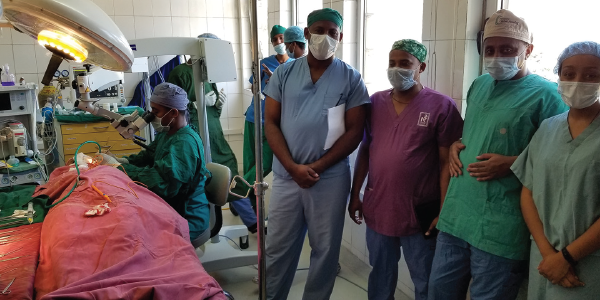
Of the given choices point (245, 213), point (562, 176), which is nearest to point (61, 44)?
point (562, 176)

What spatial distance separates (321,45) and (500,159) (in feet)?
2.94

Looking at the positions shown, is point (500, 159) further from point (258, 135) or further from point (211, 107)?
point (211, 107)

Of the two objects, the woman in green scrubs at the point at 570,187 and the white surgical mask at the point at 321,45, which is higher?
the white surgical mask at the point at 321,45

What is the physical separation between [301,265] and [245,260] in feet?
1.43

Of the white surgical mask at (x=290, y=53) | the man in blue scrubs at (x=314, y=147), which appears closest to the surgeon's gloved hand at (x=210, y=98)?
the white surgical mask at (x=290, y=53)

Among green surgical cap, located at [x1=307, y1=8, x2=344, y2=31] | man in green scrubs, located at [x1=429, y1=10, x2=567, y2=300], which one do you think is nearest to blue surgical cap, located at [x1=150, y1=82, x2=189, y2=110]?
green surgical cap, located at [x1=307, y1=8, x2=344, y2=31]

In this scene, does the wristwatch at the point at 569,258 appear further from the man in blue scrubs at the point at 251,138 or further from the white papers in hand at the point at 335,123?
the man in blue scrubs at the point at 251,138

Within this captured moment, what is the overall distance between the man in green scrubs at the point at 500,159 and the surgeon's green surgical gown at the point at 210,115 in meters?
2.42

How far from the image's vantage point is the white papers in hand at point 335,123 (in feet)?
6.34

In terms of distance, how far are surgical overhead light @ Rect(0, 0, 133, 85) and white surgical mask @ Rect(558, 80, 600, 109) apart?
1236 mm

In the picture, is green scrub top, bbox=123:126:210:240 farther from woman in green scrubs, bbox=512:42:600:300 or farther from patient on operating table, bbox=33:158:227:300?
woman in green scrubs, bbox=512:42:600:300

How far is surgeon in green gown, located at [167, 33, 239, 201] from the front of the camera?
3625 millimetres

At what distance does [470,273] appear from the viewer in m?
1.68

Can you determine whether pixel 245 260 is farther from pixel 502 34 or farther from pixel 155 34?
pixel 155 34
